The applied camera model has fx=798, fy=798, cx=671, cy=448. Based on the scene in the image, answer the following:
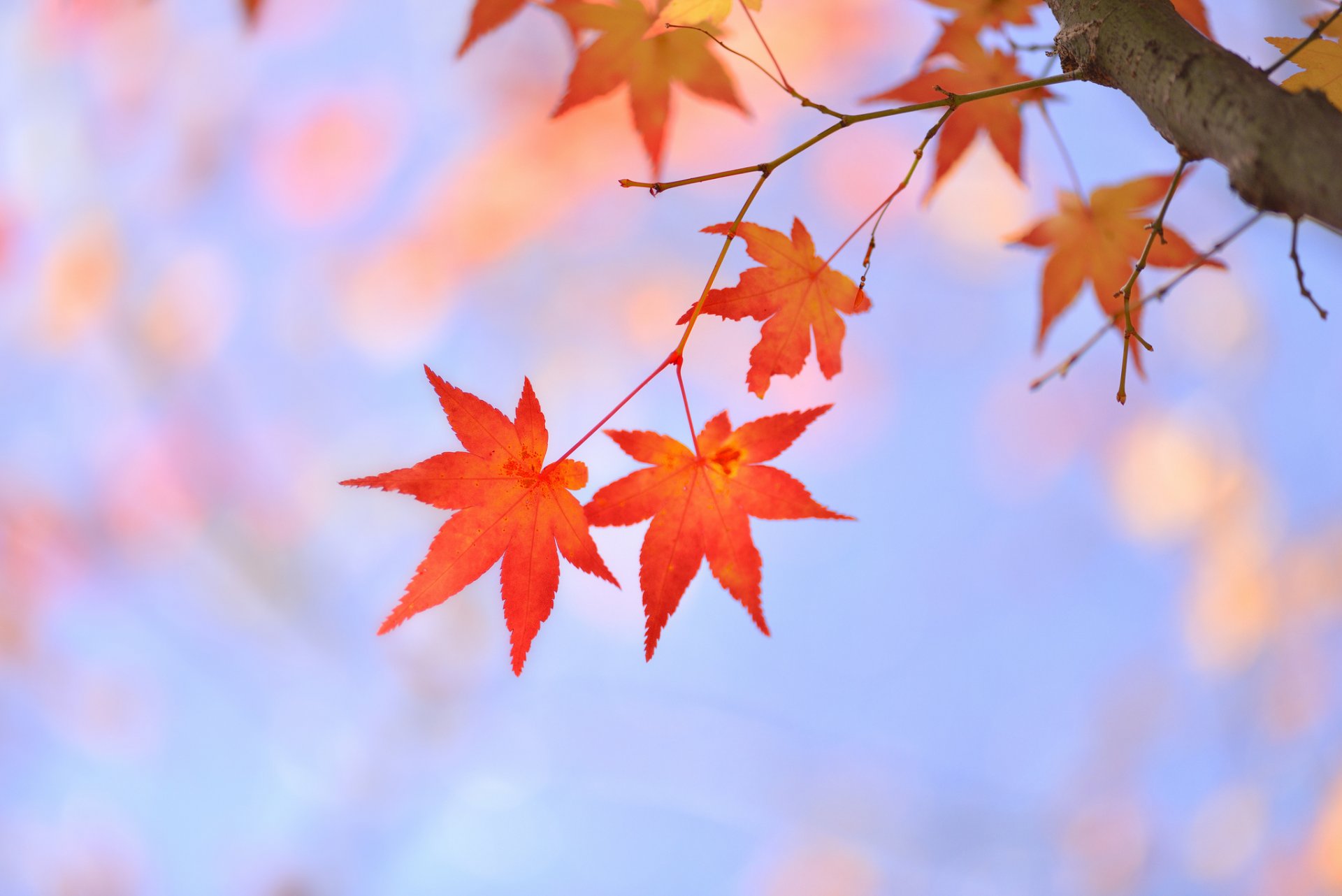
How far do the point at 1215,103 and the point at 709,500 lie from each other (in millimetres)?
451

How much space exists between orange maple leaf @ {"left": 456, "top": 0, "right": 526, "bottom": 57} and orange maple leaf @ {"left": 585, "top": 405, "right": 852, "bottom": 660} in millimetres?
508

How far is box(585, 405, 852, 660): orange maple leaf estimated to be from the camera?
2.23 ft

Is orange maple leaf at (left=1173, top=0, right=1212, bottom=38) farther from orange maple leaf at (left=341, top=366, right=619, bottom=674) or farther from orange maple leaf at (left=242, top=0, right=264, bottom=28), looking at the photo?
orange maple leaf at (left=242, top=0, right=264, bottom=28)

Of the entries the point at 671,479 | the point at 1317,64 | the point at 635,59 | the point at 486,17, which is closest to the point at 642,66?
the point at 635,59

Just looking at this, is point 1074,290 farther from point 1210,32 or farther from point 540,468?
point 540,468

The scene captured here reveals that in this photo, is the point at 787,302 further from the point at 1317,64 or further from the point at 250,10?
the point at 250,10

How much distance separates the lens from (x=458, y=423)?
26.0 inches

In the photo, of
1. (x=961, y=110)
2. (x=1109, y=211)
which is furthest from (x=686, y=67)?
(x=1109, y=211)

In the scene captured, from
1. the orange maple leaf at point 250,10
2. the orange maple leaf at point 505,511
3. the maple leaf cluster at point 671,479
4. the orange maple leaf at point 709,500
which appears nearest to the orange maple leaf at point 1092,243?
the maple leaf cluster at point 671,479

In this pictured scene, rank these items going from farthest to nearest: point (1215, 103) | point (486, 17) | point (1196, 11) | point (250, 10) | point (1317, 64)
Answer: point (250, 10) < point (486, 17) < point (1196, 11) < point (1317, 64) < point (1215, 103)

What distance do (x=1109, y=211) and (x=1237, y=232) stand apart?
1.43ft

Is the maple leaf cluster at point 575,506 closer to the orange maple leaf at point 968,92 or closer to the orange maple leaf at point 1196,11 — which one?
the orange maple leaf at point 968,92

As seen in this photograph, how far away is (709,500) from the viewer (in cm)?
72

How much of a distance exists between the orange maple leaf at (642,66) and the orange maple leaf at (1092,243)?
0.42m
